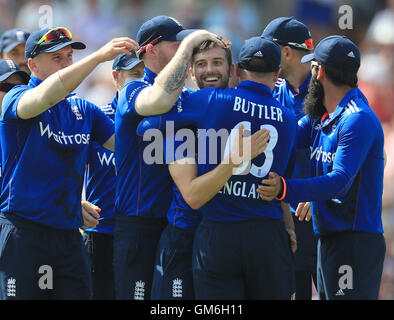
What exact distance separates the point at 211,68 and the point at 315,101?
86 centimetres

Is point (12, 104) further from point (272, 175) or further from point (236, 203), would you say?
point (272, 175)

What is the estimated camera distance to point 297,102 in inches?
249

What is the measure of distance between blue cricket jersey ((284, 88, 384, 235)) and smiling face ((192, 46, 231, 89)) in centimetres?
81

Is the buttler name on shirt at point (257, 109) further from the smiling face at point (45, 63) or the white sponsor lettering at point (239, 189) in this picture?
the smiling face at point (45, 63)

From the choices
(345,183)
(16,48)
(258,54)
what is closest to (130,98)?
(258,54)

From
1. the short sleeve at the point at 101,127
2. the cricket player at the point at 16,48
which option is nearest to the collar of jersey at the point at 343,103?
the short sleeve at the point at 101,127

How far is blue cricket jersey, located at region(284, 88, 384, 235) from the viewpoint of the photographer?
16.3ft

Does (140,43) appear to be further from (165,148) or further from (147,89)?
(165,148)

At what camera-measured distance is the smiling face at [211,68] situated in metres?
5.22

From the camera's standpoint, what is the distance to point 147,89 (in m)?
5.02

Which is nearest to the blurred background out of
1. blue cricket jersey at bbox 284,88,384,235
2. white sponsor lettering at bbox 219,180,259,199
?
blue cricket jersey at bbox 284,88,384,235

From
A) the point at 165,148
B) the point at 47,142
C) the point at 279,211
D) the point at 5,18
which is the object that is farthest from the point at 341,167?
the point at 5,18

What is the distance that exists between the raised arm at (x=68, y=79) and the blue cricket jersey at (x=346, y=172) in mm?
1425
